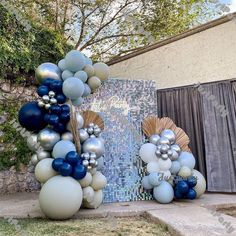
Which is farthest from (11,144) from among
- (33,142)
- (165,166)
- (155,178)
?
(165,166)

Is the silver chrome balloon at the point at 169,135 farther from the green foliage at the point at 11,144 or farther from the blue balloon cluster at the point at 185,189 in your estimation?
the green foliage at the point at 11,144

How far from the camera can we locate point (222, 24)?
15.3 ft

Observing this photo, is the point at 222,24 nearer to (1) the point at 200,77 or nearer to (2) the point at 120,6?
(1) the point at 200,77

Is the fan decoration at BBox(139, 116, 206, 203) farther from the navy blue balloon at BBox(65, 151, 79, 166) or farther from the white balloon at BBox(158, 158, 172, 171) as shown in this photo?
the navy blue balloon at BBox(65, 151, 79, 166)

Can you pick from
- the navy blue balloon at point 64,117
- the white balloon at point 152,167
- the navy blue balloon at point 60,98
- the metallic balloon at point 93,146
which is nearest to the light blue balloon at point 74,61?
the navy blue balloon at point 60,98

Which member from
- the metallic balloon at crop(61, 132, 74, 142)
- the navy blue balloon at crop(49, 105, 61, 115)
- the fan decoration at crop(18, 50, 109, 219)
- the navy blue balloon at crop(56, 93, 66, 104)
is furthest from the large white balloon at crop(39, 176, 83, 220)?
the navy blue balloon at crop(56, 93, 66, 104)

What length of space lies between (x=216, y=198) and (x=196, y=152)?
970 mm

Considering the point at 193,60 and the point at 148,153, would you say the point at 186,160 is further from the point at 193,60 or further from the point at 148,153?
the point at 193,60

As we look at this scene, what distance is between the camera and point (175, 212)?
10.4ft

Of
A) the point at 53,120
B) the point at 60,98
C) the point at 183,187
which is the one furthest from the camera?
the point at 183,187

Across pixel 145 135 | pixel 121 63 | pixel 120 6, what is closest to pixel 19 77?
pixel 121 63

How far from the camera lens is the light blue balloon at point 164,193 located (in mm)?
3674

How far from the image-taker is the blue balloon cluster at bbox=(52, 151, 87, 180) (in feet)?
9.45

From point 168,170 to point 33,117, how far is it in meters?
2.03
